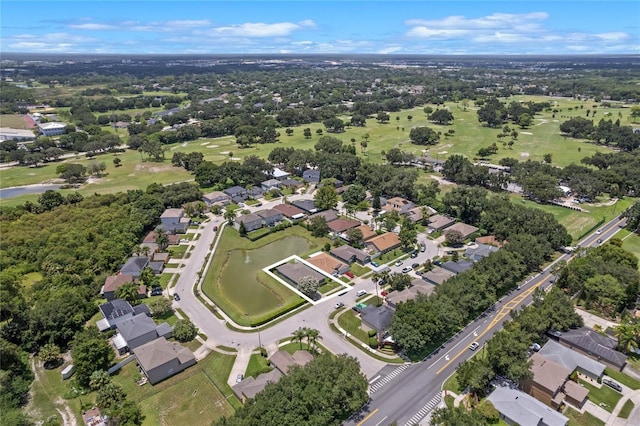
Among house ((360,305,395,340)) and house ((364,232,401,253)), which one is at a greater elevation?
house ((360,305,395,340))

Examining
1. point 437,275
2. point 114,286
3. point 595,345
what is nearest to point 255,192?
point 114,286

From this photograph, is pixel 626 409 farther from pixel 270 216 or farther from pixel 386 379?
pixel 270 216

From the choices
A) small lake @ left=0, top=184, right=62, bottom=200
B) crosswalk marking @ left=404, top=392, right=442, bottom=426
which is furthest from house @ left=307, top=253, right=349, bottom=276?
small lake @ left=0, top=184, right=62, bottom=200

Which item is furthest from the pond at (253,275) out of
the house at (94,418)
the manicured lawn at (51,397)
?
the manicured lawn at (51,397)

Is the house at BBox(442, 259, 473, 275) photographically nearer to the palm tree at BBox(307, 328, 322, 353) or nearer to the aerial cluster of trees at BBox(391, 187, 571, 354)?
the aerial cluster of trees at BBox(391, 187, 571, 354)

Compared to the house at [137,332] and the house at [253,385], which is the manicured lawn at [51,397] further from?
the house at [253,385]

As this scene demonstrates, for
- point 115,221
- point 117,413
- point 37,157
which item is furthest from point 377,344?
point 37,157
